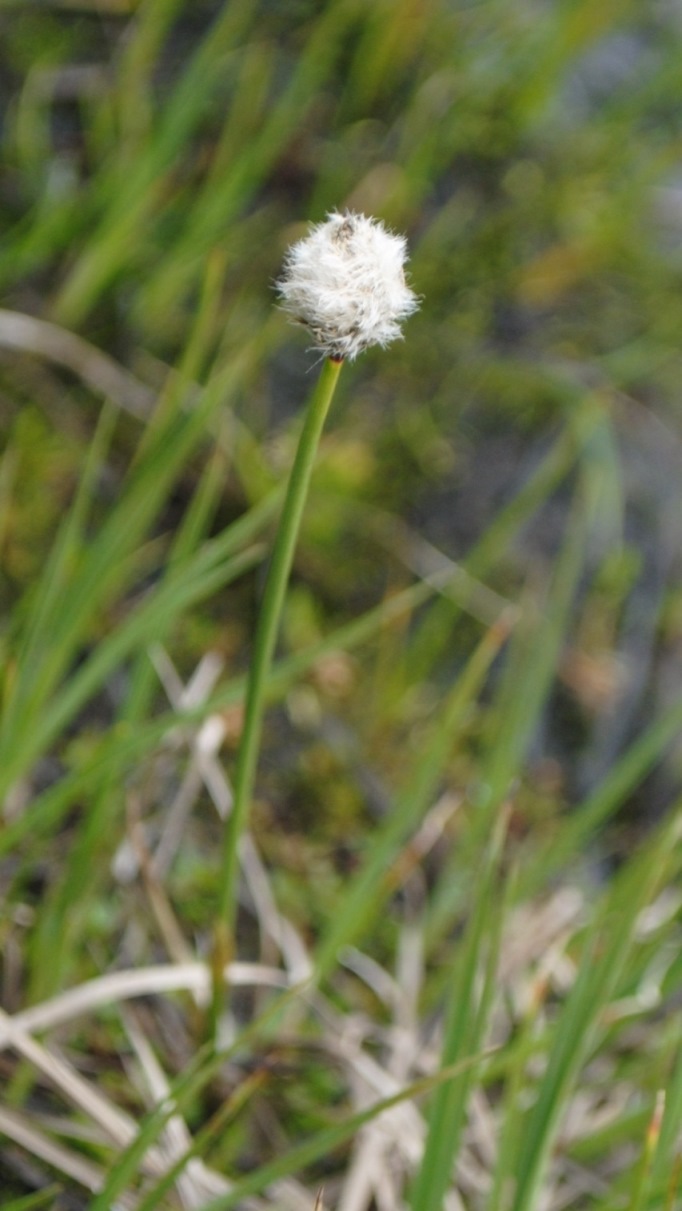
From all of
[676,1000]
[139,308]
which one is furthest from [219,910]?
[139,308]

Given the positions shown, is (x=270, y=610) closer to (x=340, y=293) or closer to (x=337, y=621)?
(x=340, y=293)

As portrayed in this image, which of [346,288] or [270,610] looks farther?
[270,610]

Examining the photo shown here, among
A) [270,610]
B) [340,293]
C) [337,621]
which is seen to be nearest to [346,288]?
[340,293]

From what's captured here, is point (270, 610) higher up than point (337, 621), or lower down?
lower down

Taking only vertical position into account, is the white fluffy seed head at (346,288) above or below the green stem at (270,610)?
above

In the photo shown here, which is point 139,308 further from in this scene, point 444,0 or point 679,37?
point 679,37

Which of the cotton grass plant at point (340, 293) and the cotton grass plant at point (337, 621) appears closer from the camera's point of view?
the cotton grass plant at point (340, 293)
